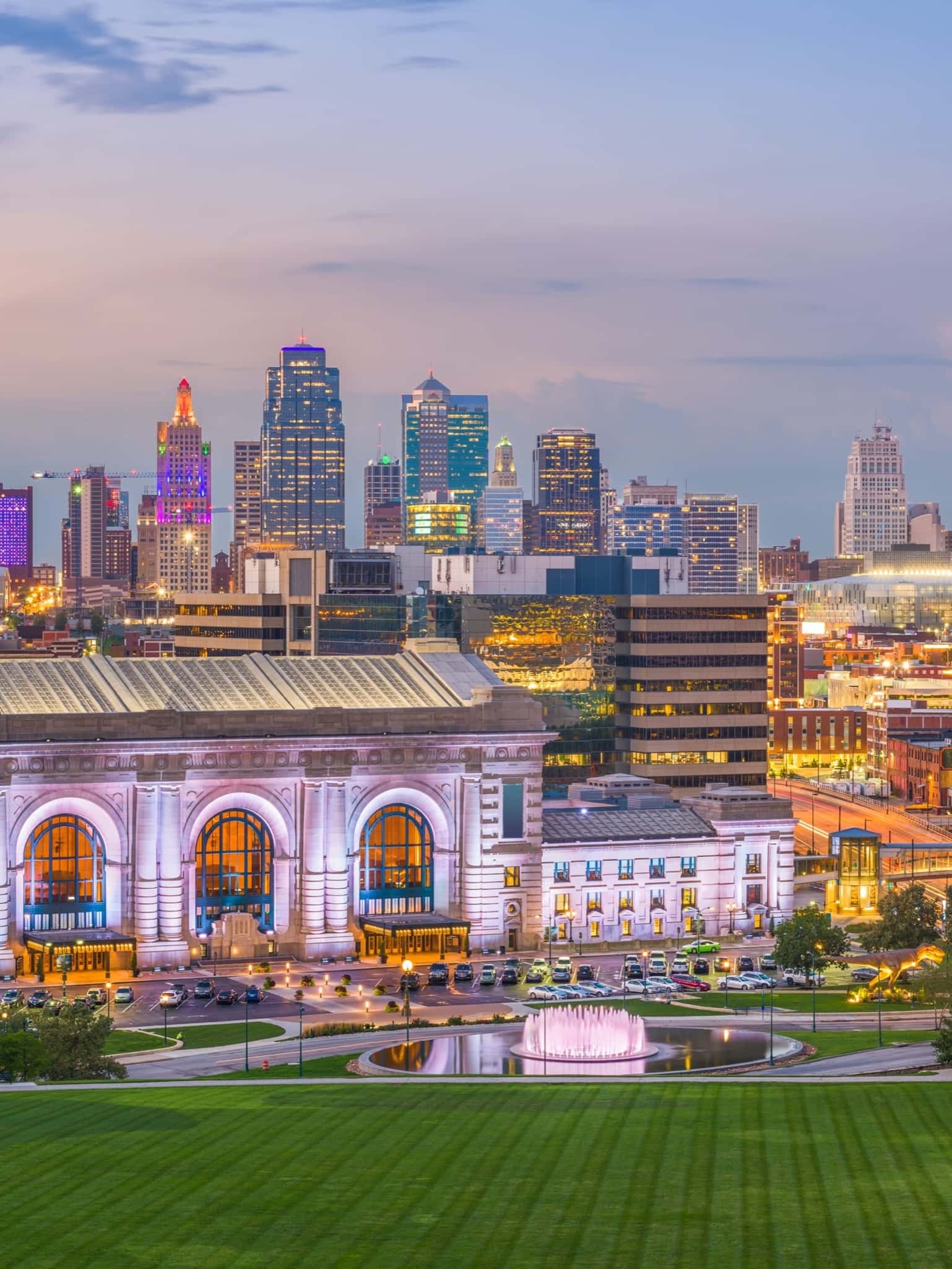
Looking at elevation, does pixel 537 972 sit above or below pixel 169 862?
below

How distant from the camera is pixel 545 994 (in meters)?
149

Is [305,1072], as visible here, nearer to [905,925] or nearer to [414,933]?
[414,933]

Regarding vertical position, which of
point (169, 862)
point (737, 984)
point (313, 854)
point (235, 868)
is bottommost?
point (737, 984)

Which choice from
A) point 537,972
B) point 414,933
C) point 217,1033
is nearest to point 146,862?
point 414,933

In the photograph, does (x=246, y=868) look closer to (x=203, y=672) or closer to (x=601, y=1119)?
(x=203, y=672)

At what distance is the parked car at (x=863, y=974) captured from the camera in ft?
522

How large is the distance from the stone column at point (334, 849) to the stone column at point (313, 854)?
460 mm

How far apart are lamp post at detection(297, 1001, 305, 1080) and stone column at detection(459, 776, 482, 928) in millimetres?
25035

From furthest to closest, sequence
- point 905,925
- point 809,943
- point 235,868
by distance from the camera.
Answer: point 235,868
point 905,925
point 809,943

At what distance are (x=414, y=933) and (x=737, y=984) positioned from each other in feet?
78.7

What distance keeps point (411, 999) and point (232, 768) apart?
23.3 metres

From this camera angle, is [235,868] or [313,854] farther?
[313,854]

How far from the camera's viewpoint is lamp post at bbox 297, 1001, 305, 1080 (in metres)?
119

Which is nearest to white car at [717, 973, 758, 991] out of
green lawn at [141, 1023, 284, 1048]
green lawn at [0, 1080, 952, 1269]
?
green lawn at [141, 1023, 284, 1048]
